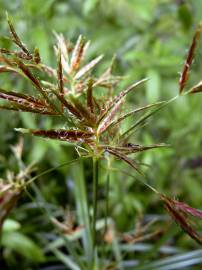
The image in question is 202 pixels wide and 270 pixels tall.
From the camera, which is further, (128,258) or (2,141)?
(2,141)

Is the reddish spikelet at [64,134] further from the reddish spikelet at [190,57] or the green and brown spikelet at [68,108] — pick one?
the reddish spikelet at [190,57]

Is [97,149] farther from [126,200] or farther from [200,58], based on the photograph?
[200,58]

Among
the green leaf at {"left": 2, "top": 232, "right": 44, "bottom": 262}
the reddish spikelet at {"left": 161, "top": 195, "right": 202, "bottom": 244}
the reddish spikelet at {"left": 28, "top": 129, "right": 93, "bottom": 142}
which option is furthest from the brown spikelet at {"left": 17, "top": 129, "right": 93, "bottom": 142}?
the green leaf at {"left": 2, "top": 232, "right": 44, "bottom": 262}

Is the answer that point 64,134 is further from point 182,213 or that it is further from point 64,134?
point 182,213

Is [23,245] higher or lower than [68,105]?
lower

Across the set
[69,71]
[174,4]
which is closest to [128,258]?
[69,71]

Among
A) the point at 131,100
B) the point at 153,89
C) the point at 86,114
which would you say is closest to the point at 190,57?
the point at 86,114

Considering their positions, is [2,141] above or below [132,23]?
below
